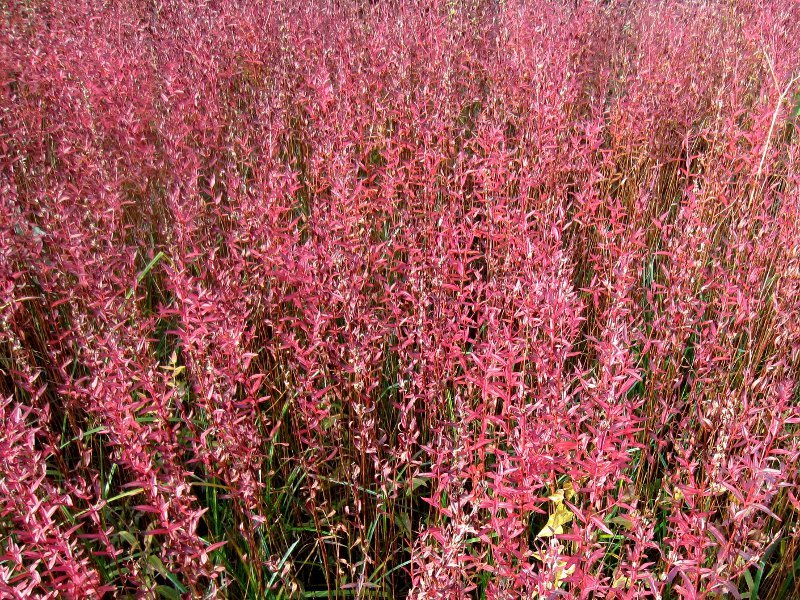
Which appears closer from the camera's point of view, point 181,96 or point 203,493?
point 203,493

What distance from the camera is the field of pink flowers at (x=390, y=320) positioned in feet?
4.74

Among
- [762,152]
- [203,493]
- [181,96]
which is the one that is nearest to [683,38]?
[762,152]

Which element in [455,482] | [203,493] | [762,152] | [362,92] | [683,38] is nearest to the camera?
[455,482]

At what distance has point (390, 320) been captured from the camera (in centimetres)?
262

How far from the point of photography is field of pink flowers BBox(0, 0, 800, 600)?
4.74 feet

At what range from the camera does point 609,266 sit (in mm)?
2490

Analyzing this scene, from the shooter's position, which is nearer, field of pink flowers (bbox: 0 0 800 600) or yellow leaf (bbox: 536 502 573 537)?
field of pink flowers (bbox: 0 0 800 600)

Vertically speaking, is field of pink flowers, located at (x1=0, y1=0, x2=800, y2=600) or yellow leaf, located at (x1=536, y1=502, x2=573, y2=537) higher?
field of pink flowers, located at (x1=0, y1=0, x2=800, y2=600)

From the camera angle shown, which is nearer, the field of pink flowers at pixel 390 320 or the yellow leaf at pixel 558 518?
the field of pink flowers at pixel 390 320

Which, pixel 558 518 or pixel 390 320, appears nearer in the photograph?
pixel 558 518

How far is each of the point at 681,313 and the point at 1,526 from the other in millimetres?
2070

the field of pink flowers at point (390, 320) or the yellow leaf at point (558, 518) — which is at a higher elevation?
the field of pink flowers at point (390, 320)

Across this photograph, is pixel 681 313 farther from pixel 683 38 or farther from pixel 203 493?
pixel 683 38

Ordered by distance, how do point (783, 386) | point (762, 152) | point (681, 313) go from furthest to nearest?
point (762, 152) → point (681, 313) → point (783, 386)
